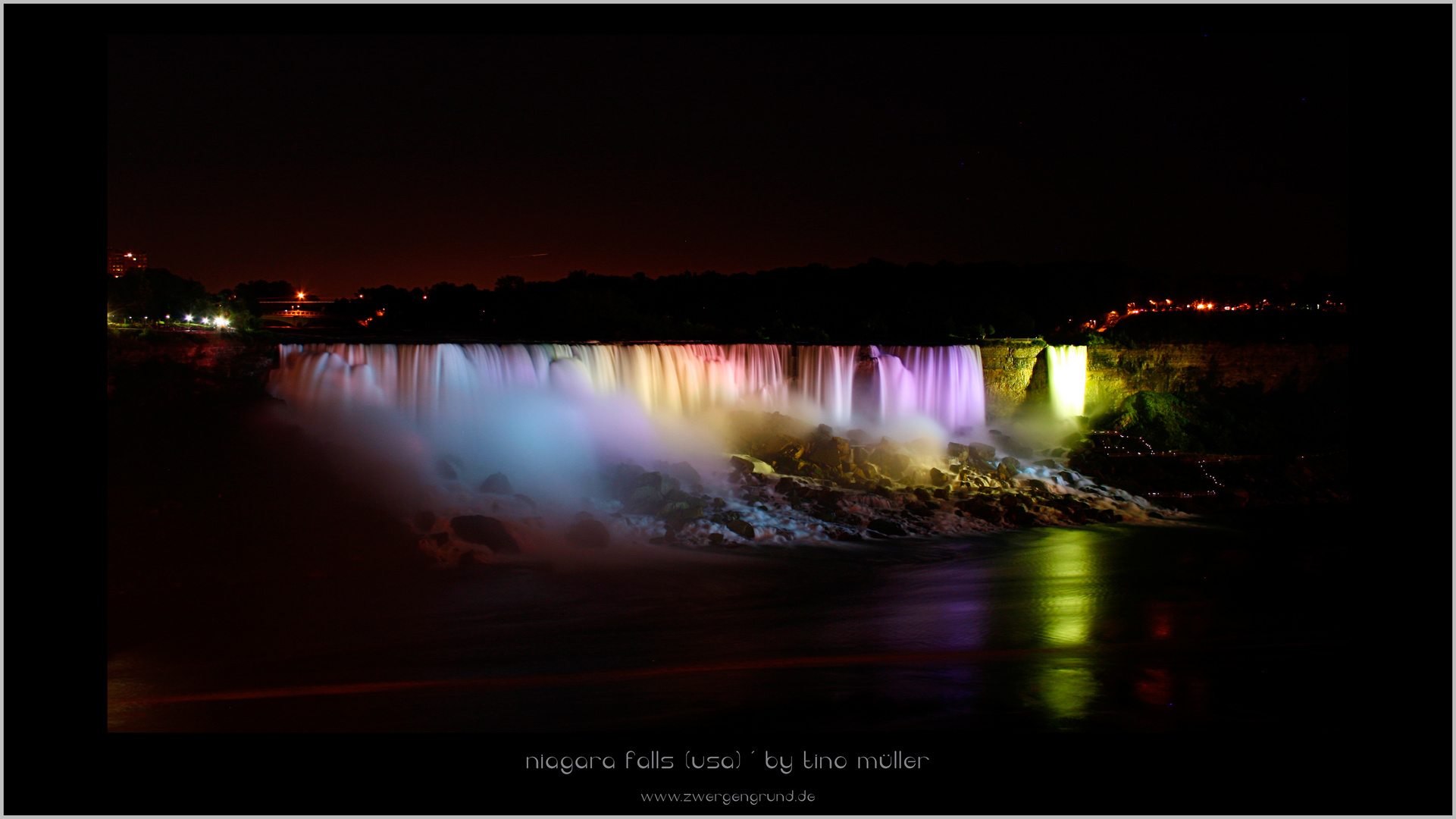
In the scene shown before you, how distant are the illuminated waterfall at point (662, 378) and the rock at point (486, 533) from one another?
4555 mm

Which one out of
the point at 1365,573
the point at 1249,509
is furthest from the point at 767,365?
the point at 1365,573

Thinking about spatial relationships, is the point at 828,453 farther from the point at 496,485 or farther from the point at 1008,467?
the point at 496,485

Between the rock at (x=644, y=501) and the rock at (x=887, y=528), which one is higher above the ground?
the rock at (x=644, y=501)

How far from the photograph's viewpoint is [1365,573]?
238 inches

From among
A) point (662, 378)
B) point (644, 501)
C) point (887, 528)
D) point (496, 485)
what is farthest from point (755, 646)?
point (662, 378)

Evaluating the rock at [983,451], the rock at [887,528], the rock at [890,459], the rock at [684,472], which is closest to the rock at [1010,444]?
the rock at [983,451]

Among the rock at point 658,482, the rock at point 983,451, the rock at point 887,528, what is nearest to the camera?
the rock at point 887,528

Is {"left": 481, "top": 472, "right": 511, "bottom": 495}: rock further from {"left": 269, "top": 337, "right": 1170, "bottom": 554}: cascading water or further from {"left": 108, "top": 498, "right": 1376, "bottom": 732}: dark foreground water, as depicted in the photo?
{"left": 108, "top": 498, "right": 1376, "bottom": 732}: dark foreground water

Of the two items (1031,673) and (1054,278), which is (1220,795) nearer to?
(1031,673)

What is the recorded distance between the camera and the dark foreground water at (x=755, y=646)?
6137 mm

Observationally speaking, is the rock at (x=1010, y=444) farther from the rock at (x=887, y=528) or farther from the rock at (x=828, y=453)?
the rock at (x=887, y=528)

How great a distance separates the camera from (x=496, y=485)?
12508 mm

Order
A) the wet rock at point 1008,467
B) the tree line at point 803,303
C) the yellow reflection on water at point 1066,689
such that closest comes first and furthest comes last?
1. the yellow reflection on water at point 1066,689
2. the wet rock at point 1008,467
3. the tree line at point 803,303

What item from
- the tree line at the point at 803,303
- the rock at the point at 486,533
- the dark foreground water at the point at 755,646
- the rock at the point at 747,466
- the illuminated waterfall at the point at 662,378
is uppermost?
the tree line at the point at 803,303
